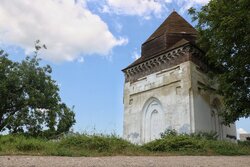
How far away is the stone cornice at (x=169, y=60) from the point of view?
21.6 m

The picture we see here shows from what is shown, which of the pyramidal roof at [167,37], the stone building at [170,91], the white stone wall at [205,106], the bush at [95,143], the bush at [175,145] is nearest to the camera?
the bush at [95,143]

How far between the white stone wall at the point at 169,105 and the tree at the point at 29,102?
685cm

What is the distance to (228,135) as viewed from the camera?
24.3m

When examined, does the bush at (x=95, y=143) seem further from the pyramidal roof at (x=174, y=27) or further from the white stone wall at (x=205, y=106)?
the pyramidal roof at (x=174, y=27)

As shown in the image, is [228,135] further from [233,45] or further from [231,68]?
[233,45]

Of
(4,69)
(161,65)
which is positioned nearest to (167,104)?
(161,65)

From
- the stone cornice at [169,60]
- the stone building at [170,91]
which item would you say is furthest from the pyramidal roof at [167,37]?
the stone cornice at [169,60]

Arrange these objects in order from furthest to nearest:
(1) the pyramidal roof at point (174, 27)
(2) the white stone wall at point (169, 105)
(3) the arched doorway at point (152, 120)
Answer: (1) the pyramidal roof at point (174, 27) → (3) the arched doorway at point (152, 120) → (2) the white stone wall at point (169, 105)

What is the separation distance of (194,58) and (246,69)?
4.96 m

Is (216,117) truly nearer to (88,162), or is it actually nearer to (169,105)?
(169,105)

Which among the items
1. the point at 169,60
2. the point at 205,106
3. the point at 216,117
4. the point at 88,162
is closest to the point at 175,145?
the point at 88,162

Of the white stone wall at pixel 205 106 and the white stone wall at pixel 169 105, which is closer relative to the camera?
the white stone wall at pixel 169 105

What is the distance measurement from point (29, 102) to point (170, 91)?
13187 millimetres

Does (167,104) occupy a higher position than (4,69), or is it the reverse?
(4,69)
